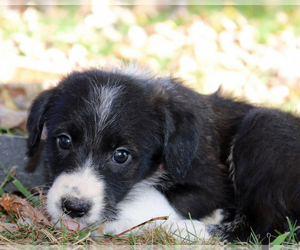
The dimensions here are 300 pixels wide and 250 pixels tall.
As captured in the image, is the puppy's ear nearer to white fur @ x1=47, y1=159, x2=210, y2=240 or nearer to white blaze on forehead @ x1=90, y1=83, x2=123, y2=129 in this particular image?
white blaze on forehead @ x1=90, y1=83, x2=123, y2=129

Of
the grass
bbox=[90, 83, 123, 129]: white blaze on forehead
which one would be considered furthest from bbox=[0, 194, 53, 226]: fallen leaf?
bbox=[90, 83, 123, 129]: white blaze on forehead

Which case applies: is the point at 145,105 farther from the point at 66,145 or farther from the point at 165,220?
the point at 165,220

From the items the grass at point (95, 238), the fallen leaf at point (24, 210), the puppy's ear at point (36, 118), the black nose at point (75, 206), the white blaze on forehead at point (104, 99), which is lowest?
the fallen leaf at point (24, 210)

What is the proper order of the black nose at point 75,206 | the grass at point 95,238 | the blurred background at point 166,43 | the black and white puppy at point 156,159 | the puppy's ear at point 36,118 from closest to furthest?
the black nose at point 75,206, the grass at point 95,238, the black and white puppy at point 156,159, the puppy's ear at point 36,118, the blurred background at point 166,43

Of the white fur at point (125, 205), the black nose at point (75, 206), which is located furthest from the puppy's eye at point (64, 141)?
the black nose at point (75, 206)

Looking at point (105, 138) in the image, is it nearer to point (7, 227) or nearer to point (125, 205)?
point (125, 205)

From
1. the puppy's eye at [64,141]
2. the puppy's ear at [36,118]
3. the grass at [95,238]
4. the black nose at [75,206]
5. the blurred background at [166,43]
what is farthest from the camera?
the blurred background at [166,43]

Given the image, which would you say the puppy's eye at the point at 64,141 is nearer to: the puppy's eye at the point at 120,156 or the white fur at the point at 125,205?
the white fur at the point at 125,205

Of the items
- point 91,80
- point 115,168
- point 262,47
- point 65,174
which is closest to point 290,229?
point 115,168
